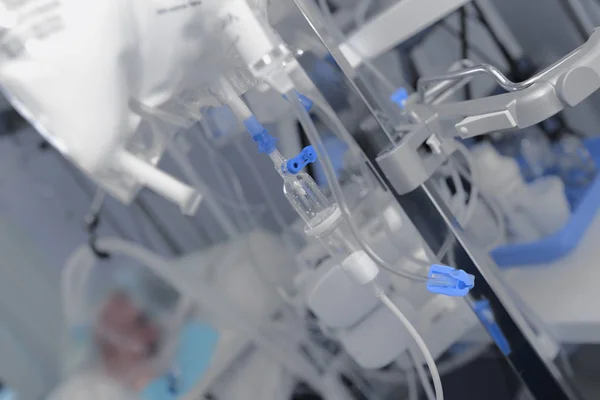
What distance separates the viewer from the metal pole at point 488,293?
2.16 ft

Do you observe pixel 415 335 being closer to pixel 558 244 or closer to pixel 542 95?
pixel 542 95

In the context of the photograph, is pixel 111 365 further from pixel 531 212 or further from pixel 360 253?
pixel 531 212

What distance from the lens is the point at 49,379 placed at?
1253 millimetres

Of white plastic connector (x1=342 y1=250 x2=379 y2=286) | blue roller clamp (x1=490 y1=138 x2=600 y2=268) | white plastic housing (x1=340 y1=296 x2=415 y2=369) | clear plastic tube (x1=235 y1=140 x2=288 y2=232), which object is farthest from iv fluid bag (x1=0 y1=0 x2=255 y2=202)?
blue roller clamp (x1=490 y1=138 x2=600 y2=268)

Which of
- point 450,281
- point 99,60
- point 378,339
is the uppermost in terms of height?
point 99,60

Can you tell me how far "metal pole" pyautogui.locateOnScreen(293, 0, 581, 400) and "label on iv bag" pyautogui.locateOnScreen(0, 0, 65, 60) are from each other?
→ 0.92ft

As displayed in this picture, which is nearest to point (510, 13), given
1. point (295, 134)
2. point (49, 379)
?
point (295, 134)

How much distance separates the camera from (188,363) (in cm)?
108

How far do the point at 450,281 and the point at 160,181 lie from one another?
373mm

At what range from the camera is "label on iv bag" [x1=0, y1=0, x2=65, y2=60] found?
1.78ft

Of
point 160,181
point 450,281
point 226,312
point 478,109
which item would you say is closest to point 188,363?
point 226,312

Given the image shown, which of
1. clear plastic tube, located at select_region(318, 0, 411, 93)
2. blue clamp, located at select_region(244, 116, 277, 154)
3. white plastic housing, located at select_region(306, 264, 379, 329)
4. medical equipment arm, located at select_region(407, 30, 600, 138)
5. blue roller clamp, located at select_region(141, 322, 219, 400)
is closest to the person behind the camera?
medical equipment arm, located at select_region(407, 30, 600, 138)

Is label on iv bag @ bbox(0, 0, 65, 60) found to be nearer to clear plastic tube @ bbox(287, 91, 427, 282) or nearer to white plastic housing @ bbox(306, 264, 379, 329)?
clear plastic tube @ bbox(287, 91, 427, 282)

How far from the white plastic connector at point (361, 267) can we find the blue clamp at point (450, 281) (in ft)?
0.24
